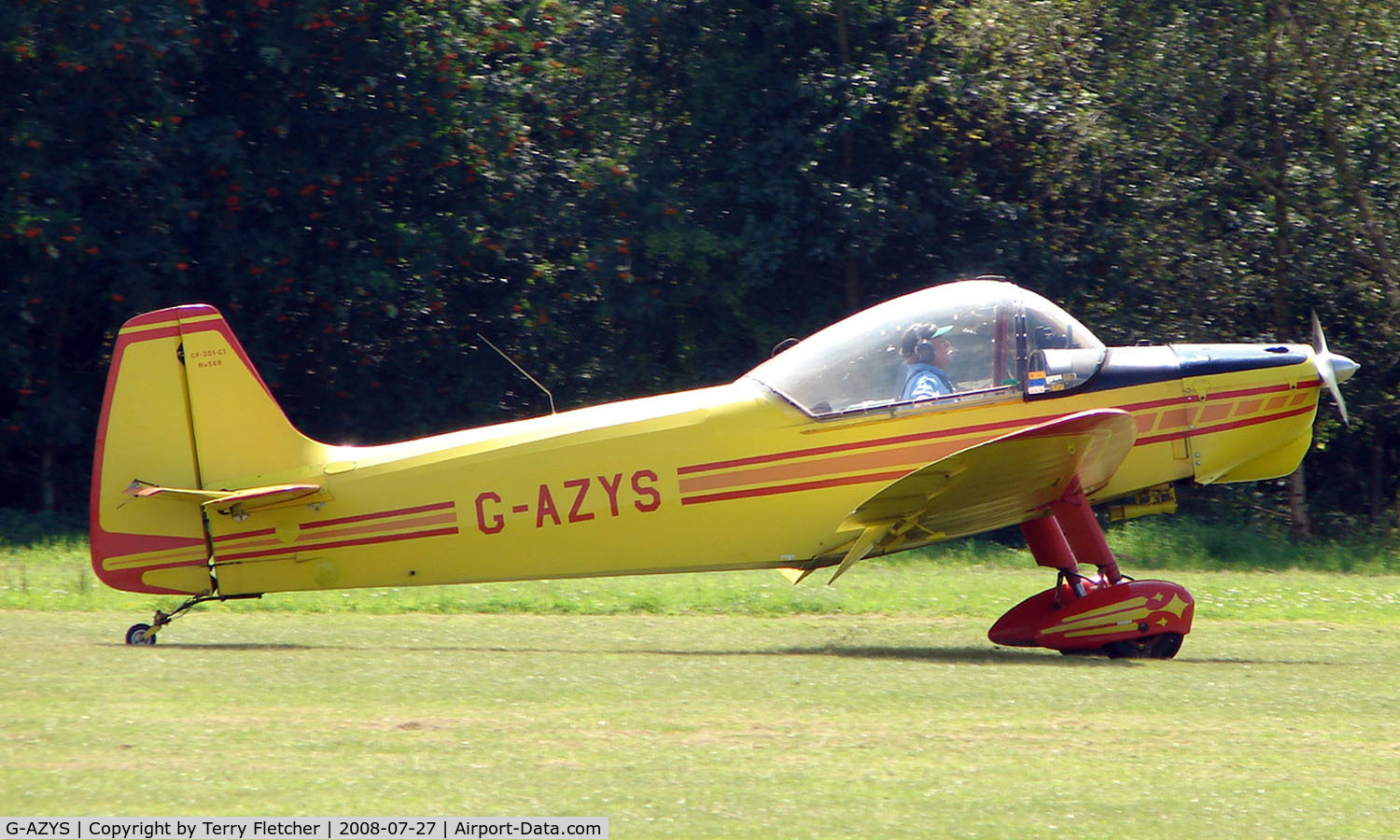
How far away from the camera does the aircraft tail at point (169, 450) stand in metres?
8.44

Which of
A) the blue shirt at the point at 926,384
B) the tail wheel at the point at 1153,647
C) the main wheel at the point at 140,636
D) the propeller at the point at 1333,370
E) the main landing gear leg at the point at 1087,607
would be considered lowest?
the tail wheel at the point at 1153,647

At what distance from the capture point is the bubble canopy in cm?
881

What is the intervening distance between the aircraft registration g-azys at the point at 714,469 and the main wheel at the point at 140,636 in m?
0.01

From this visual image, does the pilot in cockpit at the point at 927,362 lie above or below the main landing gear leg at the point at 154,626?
above

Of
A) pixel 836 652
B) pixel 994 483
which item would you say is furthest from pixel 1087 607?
pixel 836 652

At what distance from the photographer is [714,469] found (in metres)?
8.73

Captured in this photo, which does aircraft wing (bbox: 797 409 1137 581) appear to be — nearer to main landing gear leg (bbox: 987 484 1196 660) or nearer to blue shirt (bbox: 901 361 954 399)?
main landing gear leg (bbox: 987 484 1196 660)

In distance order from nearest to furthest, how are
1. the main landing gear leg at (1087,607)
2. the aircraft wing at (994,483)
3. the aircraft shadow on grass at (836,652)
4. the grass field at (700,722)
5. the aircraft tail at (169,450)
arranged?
the grass field at (700,722), the aircraft wing at (994,483), the aircraft tail at (169,450), the aircraft shadow on grass at (836,652), the main landing gear leg at (1087,607)

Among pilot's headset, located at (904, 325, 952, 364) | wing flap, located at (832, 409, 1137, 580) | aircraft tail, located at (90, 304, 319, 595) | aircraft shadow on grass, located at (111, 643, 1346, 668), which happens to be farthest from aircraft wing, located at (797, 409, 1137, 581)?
aircraft tail, located at (90, 304, 319, 595)

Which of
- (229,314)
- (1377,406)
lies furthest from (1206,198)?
(229,314)

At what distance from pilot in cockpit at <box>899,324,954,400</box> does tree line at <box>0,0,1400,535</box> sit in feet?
29.4

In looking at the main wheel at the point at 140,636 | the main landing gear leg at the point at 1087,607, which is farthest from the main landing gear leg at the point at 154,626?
the main landing gear leg at the point at 1087,607

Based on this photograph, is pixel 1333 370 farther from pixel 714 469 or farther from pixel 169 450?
pixel 169 450

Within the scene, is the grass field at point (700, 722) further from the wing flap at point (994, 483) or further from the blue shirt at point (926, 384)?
the blue shirt at point (926, 384)
